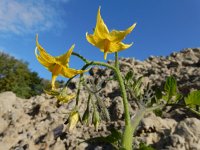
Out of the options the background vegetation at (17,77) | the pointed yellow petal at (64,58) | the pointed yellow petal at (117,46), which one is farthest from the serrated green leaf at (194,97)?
the background vegetation at (17,77)

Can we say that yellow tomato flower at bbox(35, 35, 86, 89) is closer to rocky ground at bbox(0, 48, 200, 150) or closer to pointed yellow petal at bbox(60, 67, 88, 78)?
pointed yellow petal at bbox(60, 67, 88, 78)

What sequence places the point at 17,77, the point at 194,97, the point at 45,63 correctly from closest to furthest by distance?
the point at 45,63
the point at 194,97
the point at 17,77

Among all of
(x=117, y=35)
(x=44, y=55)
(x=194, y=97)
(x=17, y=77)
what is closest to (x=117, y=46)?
(x=117, y=35)

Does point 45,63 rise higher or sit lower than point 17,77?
lower

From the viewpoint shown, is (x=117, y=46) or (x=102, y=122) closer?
(x=117, y=46)

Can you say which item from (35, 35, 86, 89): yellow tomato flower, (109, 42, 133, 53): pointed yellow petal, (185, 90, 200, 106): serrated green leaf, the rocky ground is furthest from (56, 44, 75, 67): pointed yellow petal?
the rocky ground

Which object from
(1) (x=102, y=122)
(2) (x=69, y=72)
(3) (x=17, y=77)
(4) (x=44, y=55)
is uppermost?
(3) (x=17, y=77)

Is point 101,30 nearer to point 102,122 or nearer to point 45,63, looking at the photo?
point 45,63

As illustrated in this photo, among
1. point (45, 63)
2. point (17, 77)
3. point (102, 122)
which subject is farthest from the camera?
point (17, 77)
